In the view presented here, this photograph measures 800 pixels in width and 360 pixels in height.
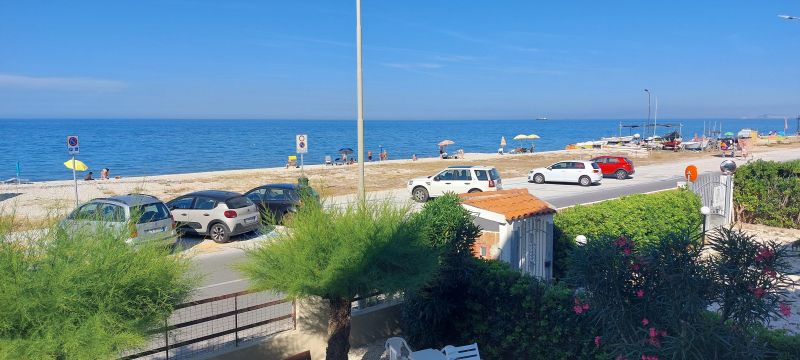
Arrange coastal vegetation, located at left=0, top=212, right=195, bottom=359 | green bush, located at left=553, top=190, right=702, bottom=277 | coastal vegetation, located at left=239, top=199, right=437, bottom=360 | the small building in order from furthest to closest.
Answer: green bush, located at left=553, top=190, right=702, bottom=277
the small building
coastal vegetation, located at left=239, top=199, right=437, bottom=360
coastal vegetation, located at left=0, top=212, right=195, bottom=359

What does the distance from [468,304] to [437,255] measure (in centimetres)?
125

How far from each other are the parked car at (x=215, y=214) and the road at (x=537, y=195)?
0.38 meters

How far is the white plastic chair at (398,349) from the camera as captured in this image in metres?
7.41

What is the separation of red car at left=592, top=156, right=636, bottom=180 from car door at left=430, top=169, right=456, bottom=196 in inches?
580

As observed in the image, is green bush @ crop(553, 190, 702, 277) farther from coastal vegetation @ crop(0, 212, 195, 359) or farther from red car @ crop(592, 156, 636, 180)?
red car @ crop(592, 156, 636, 180)

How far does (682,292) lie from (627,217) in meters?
10.2

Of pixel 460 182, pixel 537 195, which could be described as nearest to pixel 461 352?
pixel 460 182

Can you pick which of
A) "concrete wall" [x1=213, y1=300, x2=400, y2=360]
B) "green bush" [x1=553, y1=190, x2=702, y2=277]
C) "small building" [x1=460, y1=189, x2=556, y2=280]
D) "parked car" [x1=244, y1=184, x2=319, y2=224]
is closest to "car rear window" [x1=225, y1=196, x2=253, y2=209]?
"parked car" [x1=244, y1=184, x2=319, y2=224]

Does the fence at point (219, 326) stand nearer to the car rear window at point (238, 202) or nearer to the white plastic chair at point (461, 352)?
the white plastic chair at point (461, 352)

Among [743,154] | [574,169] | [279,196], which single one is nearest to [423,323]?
[279,196]

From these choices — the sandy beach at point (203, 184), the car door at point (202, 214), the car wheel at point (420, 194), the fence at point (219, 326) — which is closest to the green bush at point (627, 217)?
the fence at point (219, 326)

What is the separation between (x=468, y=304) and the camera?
857 cm

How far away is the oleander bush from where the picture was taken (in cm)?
474

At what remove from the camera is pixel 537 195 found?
2720 cm
